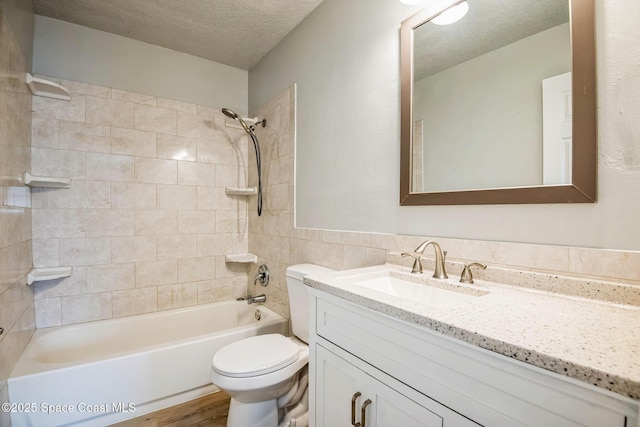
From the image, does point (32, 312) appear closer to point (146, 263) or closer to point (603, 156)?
point (146, 263)

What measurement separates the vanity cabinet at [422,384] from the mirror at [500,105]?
593 millimetres

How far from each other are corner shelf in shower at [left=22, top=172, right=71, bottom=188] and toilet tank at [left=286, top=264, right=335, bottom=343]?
160 centimetres

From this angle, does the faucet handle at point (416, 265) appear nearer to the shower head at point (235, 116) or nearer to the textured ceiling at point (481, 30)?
the textured ceiling at point (481, 30)

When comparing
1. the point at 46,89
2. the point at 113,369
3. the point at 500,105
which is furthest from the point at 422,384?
the point at 46,89

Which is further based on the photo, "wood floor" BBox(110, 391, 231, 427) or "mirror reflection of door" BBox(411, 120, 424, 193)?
"wood floor" BBox(110, 391, 231, 427)

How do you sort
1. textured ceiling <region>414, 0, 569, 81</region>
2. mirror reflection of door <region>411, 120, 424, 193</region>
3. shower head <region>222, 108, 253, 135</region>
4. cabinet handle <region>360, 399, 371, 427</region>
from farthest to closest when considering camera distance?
shower head <region>222, 108, 253, 135</region> → mirror reflection of door <region>411, 120, 424, 193</region> → textured ceiling <region>414, 0, 569, 81</region> → cabinet handle <region>360, 399, 371, 427</region>

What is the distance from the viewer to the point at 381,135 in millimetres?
1429

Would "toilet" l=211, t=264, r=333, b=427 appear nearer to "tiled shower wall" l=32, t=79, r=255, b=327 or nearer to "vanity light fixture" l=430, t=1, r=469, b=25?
"tiled shower wall" l=32, t=79, r=255, b=327

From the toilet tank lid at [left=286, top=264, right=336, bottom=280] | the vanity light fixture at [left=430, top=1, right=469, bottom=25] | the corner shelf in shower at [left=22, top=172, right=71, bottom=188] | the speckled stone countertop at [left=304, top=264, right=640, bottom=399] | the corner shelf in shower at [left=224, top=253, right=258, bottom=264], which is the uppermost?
the vanity light fixture at [left=430, top=1, right=469, bottom=25]

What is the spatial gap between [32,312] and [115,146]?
125cm

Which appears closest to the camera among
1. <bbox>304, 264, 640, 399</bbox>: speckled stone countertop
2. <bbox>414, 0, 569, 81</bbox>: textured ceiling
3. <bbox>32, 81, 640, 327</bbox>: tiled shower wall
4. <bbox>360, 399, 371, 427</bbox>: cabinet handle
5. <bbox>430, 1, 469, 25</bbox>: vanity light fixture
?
<bbox>304, 264, 640, 399</bbox>: speckled stone countertop

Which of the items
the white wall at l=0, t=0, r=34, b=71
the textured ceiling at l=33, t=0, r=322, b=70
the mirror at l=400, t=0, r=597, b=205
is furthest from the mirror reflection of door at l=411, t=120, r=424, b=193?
the white wall at l=0, t=0, r=34, b=71

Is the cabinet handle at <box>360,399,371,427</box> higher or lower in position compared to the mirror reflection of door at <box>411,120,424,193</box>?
lower

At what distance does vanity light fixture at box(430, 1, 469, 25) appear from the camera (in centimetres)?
113
